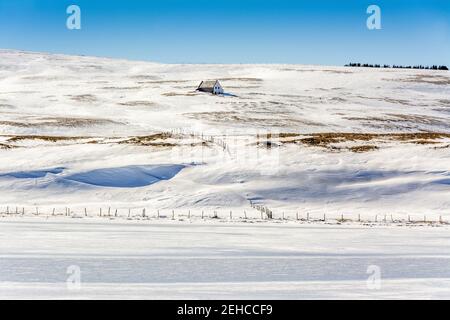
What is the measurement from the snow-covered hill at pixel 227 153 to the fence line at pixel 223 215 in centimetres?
133

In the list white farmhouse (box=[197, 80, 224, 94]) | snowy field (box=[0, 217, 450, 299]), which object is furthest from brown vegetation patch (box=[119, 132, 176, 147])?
white farmhouse (box=[197, 80, 224, 94])

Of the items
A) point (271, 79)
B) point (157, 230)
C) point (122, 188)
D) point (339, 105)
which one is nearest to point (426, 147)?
point (122, 188)

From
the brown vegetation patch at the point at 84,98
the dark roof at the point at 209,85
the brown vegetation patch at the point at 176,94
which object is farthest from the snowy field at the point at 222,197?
the dark roof at the point at 209,85

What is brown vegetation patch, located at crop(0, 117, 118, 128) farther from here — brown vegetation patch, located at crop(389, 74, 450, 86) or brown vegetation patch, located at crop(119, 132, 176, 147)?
brown vegetation patch, located at crop(389, 74, 450, 86)

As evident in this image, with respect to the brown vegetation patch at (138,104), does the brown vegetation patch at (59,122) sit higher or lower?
lower

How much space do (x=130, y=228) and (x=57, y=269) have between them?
35.0 feet

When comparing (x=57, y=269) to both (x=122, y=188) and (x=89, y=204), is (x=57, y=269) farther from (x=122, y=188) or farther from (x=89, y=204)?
(x=122, y=188)

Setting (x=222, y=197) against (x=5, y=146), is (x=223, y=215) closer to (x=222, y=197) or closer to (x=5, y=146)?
(x=222, y=197)

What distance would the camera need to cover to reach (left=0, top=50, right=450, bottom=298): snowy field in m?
21.3

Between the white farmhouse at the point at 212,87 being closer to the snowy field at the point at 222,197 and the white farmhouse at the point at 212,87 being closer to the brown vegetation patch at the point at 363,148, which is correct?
the snowy field at the point at 222,197

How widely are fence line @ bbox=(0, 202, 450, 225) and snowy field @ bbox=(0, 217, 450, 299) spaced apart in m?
2.31

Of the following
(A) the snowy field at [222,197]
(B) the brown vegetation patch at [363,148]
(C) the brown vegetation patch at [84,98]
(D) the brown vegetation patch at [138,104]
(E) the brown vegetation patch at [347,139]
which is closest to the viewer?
(A) the snowy field at [222,197]

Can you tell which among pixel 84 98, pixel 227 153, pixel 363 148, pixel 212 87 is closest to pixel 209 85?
pixel 212 87

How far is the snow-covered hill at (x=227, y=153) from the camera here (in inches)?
1666
